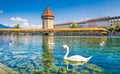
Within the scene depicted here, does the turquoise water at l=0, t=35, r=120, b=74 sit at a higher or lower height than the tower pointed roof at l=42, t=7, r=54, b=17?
lower

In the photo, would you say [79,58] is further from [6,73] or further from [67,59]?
[6,73]

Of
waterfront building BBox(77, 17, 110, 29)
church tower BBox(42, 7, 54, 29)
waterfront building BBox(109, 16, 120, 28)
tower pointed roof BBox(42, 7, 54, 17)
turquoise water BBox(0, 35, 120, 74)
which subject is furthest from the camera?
waterfront building BBox(77, 17, 110, 29)

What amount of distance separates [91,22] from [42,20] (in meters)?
43.3

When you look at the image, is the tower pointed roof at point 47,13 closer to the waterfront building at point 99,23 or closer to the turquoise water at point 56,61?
the waterfront building at point 99,23

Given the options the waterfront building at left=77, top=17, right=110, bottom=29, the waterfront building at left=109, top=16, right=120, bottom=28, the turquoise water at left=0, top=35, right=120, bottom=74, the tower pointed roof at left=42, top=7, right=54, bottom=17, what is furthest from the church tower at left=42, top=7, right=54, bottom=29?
the turquoise water at left=0, top=35, right=120, bottom=74

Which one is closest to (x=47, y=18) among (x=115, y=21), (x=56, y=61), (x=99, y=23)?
(x=115, y=21)

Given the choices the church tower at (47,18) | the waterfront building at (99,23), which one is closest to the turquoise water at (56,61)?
the church tower at (47,18)

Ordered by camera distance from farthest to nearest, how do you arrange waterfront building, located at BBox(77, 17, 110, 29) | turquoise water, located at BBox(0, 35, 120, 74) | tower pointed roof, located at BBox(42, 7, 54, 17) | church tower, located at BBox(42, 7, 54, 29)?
waterfront building, located at BBox(77, 17, 110, 29), tower pointed roof, located at BBox(42, 7, 54, 17), church tower, located at BBox(42, 7, 54, 29), turquoise water, located at BBox(0, 35, 120, 74)

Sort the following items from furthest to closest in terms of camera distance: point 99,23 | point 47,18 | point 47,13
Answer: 1. point 99,23
2. point 47,13
3. point 47,18


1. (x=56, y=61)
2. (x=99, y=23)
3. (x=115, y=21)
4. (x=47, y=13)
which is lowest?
(x=56, y=61)

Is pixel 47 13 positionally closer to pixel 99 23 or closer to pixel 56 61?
pixel 99 23

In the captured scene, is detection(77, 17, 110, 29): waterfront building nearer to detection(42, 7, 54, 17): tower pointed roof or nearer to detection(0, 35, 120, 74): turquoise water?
detection(42, 7, 54, 17): tower pointed roof

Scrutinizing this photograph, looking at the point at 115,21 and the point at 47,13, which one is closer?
the point at 47,13

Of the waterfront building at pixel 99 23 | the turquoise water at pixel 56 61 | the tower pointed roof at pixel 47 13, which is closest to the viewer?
the turquoise water at pixel 56 61
